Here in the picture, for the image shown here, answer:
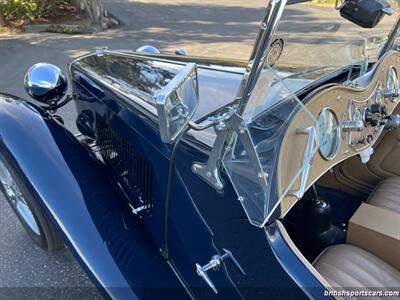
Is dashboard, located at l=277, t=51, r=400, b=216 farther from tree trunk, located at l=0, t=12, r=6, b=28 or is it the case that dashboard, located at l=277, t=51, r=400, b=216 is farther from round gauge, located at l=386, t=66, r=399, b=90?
tree trunk, located at l=0, t=12, r=6, b=28

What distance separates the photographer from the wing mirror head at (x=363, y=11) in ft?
5.41

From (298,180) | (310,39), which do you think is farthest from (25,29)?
(298,180)

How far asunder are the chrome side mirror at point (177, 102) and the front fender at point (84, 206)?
79cm

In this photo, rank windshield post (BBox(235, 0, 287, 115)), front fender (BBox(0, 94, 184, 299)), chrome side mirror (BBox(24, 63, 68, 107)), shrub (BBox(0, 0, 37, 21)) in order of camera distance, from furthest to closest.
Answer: shrub (BBox(0, 0, 37, 21)), chrome side mirror (BBox(24, 63, 68, 107)), front fender (BBox(0, 94, 184, 299)), windshield post (BBox(235, 0, 287, 115))

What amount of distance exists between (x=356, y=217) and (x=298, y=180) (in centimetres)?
64

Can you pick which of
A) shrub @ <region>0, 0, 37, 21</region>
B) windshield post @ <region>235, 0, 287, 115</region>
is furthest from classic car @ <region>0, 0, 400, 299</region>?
shrub @ <region>0, 0, 37, 21</region>

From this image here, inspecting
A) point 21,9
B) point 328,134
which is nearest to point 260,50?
point 328,134

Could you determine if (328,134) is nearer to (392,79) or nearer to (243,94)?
(243,94)

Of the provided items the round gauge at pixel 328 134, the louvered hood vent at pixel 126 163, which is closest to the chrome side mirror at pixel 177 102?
the round gauge at pixel 328 134

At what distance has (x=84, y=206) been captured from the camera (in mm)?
1954

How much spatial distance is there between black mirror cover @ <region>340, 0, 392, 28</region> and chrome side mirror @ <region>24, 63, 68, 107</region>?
71.3 inches

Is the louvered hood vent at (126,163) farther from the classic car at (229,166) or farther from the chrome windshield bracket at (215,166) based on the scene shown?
the chrome windshield bracket at (215,166)

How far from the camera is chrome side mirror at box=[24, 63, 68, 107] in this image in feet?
8.69

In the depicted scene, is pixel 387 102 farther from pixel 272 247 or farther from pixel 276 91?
pixel 272 247
